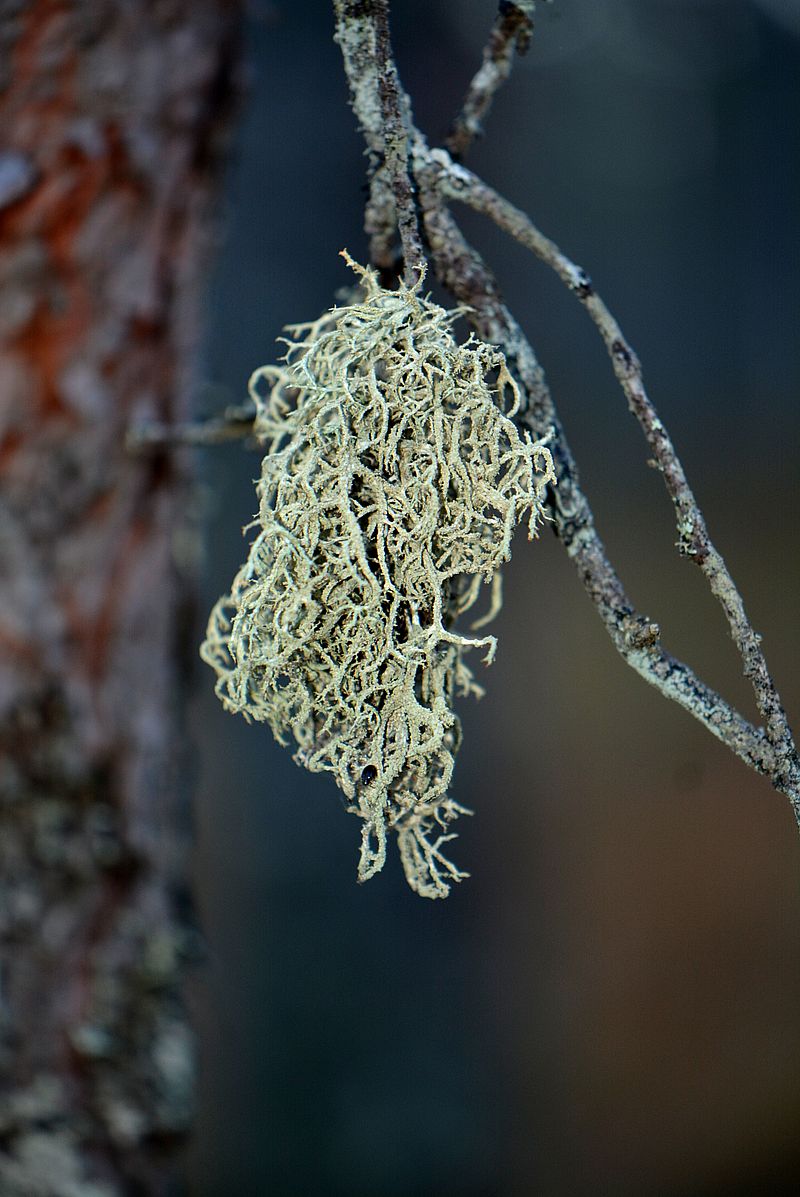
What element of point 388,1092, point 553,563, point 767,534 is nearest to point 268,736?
point 553,563

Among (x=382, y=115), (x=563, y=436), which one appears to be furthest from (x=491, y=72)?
(x=563, y=436)

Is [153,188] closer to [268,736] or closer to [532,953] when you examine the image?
[268,736]

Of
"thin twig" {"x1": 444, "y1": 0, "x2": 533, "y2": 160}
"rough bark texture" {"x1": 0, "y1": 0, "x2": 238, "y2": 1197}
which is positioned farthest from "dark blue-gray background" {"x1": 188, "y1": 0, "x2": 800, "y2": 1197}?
"thin twig" {"x1": 444, "y1": 0, "x2": 533, "y2": 160}

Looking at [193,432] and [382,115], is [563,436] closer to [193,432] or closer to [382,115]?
[382,115]

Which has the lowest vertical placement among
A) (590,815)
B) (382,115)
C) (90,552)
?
(590,815)

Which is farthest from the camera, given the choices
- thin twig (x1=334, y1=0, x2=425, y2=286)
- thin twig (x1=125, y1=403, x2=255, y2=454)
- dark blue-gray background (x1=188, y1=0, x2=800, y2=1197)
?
dark blue-gray background (x1=188, y1=0, x2=800, y2=1197)

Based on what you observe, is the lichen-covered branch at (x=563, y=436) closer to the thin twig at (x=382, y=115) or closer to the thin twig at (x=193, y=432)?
the thin twig at (x=382, y=115)

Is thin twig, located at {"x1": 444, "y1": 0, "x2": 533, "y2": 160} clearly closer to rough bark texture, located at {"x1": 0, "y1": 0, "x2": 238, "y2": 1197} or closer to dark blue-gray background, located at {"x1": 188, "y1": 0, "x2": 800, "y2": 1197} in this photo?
rough bark texture, located at {"x1": 0, "y1": 0, "x2": 238, "y2": 1197}
